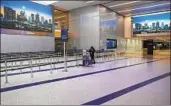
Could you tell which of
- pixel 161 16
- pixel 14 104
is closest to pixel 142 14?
pixel 161 16

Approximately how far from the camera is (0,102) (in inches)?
129

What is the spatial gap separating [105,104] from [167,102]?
3.75ft

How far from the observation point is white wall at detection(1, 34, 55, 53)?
12.0 m

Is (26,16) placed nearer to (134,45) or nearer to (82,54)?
(82,54)

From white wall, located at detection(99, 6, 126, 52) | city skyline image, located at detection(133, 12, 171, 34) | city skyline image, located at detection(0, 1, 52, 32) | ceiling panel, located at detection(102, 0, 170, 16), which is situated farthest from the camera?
city skyline image, located at detection(133, 12, 171, 34)

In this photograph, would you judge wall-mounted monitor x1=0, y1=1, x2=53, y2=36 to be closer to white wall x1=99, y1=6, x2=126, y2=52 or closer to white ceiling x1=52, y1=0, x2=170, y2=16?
white ceiling x1=52, y1=0, x2=170, y2=16

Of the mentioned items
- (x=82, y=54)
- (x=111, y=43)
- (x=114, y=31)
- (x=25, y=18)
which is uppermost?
(x=25, y=18)

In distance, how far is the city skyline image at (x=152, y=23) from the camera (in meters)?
18.5

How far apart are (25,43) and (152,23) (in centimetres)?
1344

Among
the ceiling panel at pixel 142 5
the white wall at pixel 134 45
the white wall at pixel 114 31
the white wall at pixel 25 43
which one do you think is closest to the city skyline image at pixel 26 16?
the white wall at pixel 25 43

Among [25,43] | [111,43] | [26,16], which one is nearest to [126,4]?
[111,43]

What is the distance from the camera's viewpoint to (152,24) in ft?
63.7

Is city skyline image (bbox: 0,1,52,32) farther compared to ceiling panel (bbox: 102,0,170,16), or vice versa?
ceiling panel (bbox: 102,0,170,16)

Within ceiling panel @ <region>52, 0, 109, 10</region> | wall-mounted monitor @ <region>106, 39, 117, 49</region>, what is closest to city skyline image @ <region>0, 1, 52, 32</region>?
ceiling panel @ <region>52, 0, 109, 10</region>
